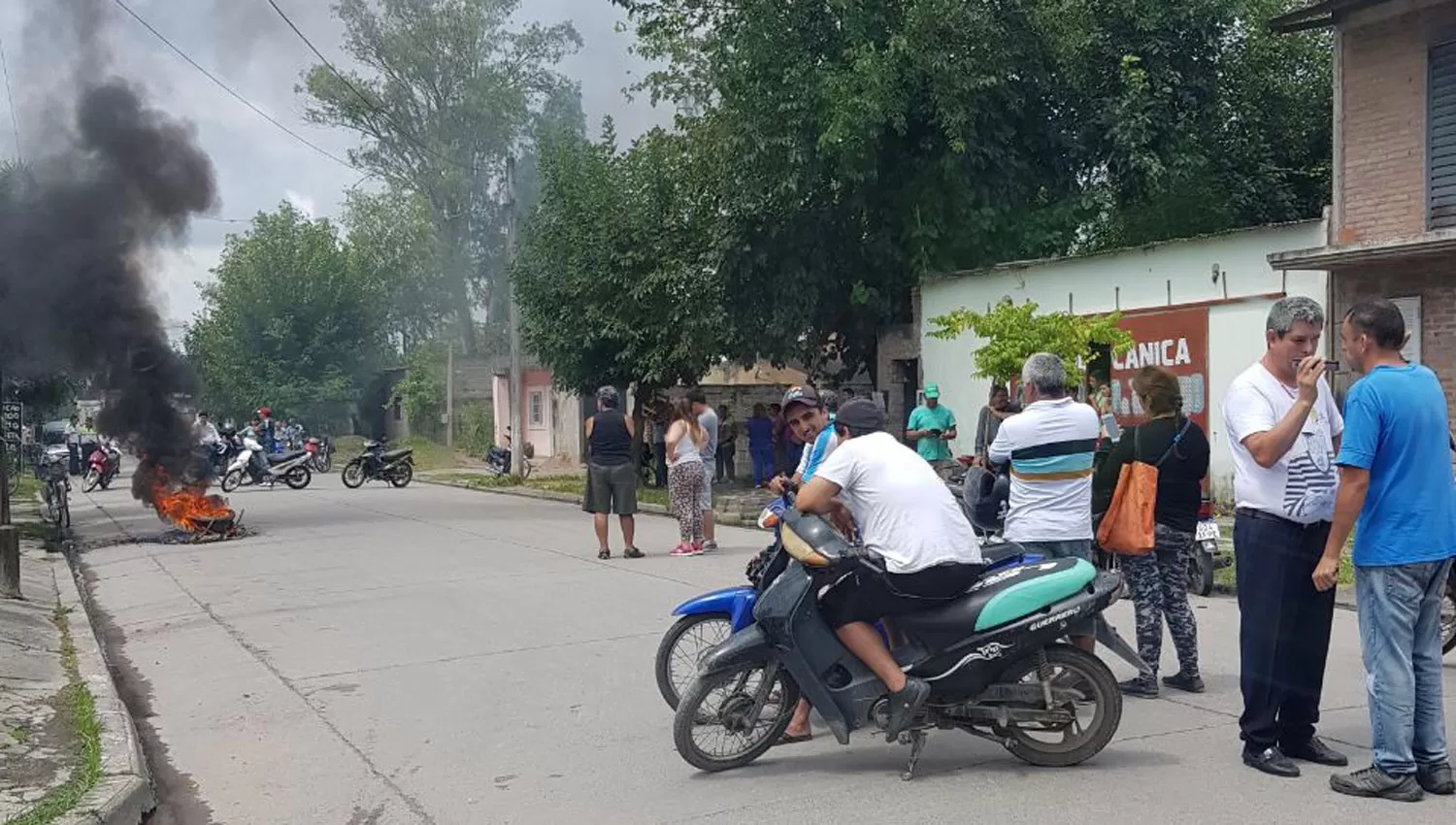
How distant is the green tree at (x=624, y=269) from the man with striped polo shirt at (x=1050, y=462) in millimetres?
14994

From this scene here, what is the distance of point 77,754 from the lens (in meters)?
6.00

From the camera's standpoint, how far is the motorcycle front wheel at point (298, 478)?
89.6 ft

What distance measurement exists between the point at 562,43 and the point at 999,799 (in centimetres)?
4871

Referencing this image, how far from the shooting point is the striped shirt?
6246mm

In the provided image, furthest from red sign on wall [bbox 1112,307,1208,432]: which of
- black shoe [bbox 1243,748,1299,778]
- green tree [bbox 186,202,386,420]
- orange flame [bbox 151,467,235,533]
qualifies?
green tree [bbox 186,202,386,420]

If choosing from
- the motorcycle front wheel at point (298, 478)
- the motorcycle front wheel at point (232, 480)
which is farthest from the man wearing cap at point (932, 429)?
the motorcycle front wheel at point (298, 478)

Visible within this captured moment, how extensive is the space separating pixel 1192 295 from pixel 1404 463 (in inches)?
488

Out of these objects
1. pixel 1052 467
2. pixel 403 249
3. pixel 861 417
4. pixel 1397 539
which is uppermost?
pixel 403 249

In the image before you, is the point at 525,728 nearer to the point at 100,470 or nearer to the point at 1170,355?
the point at 1170,355

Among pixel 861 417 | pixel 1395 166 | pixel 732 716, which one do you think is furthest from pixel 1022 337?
pixel 732 716

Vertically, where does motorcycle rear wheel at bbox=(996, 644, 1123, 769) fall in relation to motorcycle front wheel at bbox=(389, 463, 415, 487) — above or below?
above

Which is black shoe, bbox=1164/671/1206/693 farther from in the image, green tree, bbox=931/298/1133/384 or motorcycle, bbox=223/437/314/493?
motorcycle, bbox=223/437/314/493

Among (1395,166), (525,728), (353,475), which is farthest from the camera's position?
(353,475)

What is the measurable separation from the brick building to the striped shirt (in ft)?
29.3
